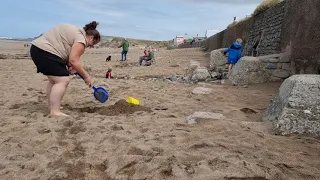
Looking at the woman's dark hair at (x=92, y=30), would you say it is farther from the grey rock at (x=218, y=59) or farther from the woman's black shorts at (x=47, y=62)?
the grey rock at (x=218, y=59)

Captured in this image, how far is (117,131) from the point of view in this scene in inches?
134

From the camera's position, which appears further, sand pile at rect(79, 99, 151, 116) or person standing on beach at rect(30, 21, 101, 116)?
sand pile at rect(79, 99, 151, 116)

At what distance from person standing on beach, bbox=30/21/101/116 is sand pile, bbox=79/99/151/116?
57 cm

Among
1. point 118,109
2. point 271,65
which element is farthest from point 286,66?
point 118,109

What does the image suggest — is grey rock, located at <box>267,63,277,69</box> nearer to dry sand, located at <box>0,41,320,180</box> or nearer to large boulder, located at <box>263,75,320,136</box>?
dry sand, located at <box>0,41,320,180</box>

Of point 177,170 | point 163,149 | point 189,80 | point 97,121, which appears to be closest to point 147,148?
point 163,149

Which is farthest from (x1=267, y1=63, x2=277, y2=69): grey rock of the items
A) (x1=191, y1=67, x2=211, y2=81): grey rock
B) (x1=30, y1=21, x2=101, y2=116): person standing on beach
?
(x1=30, y1=21, x2=101, y2=116): person standing on beach

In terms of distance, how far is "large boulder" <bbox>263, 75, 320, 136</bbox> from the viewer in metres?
3.27

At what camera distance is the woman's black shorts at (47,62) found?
13.0 feet

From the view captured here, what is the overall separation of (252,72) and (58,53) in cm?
538

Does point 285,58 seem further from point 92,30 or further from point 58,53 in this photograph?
point 58,53

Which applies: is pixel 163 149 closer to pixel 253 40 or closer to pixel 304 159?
pixel 304 159

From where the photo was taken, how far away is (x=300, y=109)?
3.34 meters

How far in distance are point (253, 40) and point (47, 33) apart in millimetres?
10044
